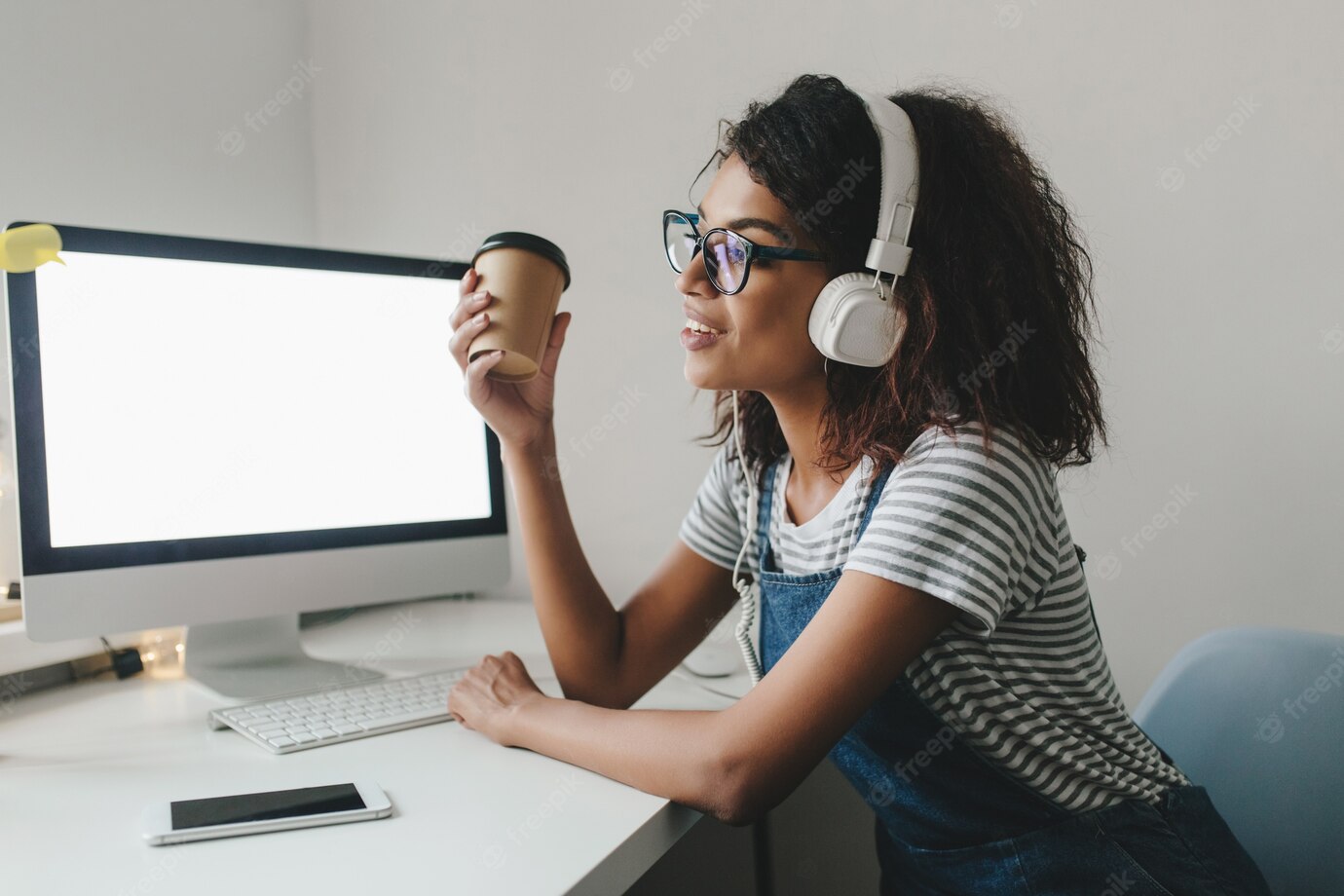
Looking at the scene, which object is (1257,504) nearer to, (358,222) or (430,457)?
(430,457)

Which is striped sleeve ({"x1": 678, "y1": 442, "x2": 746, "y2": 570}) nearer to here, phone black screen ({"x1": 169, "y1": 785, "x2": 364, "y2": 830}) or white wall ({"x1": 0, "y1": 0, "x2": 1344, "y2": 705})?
white wall ({"x1": 0, "y1": 0, "x2": 1344, "y2": 705})

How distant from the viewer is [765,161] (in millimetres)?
957

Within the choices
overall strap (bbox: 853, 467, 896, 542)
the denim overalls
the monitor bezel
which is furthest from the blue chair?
the monitor bezel

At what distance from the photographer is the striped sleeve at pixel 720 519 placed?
120 centimetres

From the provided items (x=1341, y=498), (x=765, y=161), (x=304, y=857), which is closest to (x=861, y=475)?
(x=765, y=161)

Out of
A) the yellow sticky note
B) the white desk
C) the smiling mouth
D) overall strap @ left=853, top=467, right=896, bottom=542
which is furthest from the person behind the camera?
the smiling mouth

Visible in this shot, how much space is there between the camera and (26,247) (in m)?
0.80

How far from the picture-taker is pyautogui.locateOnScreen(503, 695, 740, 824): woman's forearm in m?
0.82

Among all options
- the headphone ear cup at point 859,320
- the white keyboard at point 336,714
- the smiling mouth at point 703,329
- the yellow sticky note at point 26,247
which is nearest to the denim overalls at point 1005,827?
the headphone ear cup at point 859,320

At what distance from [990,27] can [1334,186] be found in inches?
19.0

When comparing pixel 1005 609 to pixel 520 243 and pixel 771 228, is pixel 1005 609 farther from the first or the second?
pixel 520 243

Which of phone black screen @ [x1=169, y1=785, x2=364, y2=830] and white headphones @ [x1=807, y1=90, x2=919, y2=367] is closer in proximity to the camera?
phone black screen @ [x1=169, y1=785, x2=364, y2=830]

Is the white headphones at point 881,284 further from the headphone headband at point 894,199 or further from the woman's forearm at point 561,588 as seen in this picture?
the woman's forearm at point 561,588

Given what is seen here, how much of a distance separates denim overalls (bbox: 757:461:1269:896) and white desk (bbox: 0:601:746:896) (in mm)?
214
